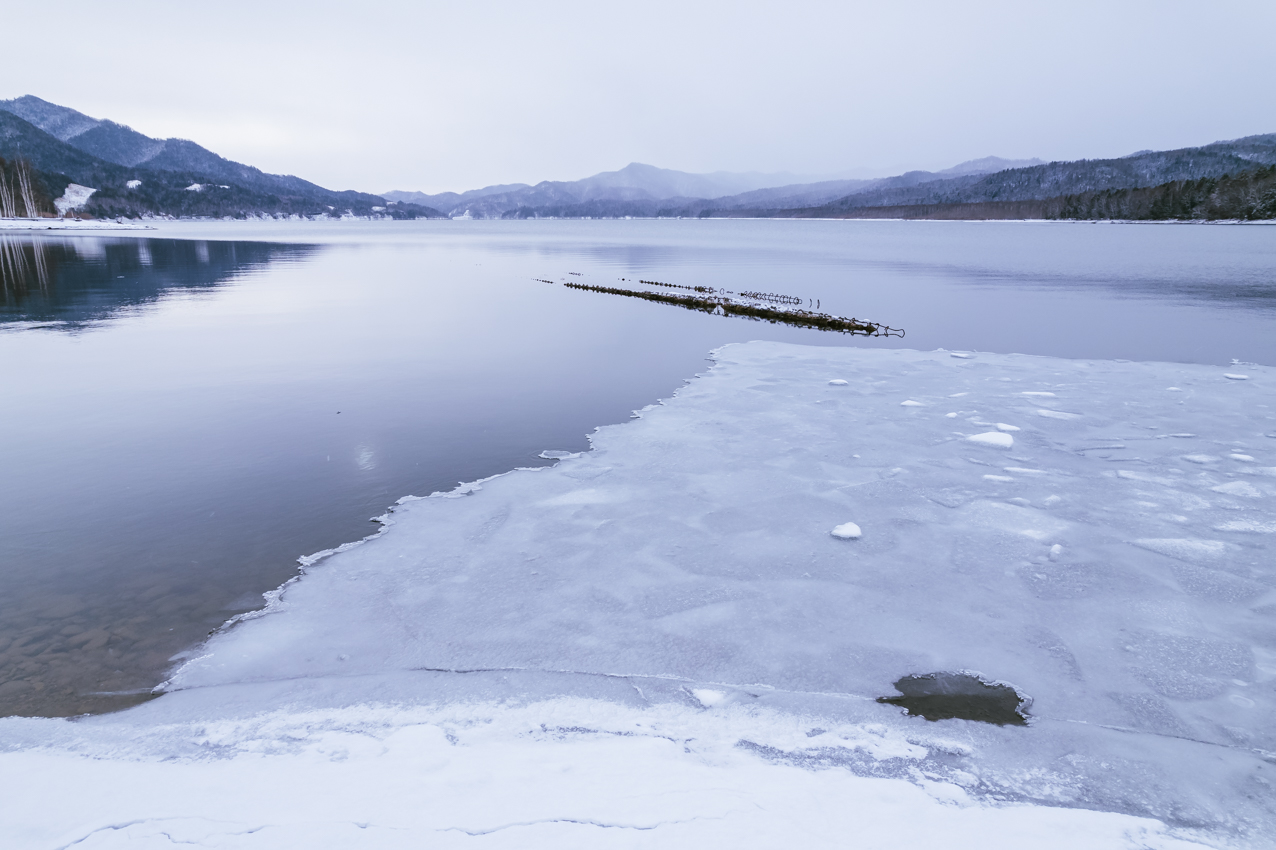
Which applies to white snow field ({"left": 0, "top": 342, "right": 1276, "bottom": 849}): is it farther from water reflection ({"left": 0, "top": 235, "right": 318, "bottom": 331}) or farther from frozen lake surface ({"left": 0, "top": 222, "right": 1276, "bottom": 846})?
water reflection ({"left": 0, "top": 235, "right": 318, "bottom": 331})

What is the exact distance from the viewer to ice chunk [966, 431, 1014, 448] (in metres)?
11.1

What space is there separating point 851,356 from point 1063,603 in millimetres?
13776

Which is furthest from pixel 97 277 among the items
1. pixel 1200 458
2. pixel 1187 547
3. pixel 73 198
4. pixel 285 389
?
pixel 73 198

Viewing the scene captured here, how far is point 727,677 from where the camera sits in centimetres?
536

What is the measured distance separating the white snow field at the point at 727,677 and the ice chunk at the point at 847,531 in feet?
0.24

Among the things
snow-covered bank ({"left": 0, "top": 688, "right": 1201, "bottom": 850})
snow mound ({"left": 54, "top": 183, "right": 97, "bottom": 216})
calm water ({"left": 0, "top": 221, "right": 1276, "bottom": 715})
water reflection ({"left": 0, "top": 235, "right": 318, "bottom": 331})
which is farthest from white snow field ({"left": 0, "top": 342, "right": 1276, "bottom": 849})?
snow mound ({"left": 54, "top": 183, "right": 97, "bottom": 216})

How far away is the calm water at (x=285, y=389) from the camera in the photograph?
677 cm

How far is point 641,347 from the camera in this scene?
70.5ft

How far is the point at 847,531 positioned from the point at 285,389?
1332 cm

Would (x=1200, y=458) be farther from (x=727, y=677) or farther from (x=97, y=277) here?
(x=97, y=277)

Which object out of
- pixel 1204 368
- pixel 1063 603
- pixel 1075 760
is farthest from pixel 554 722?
pixel 1204 368

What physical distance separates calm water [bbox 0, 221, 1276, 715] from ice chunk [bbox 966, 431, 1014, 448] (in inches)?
266

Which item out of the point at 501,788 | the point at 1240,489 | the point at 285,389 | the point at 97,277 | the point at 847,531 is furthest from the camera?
the point at 97,277

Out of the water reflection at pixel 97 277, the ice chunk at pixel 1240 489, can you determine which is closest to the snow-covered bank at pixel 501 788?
the ice chunk at pixel 1240 489
